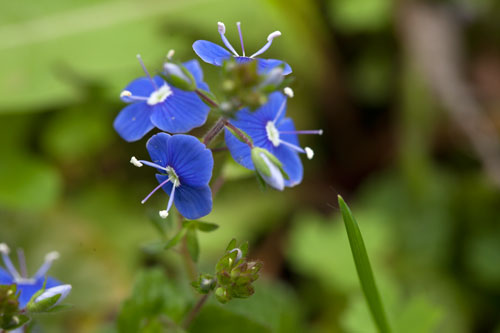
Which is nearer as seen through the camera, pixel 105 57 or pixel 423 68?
pixel 105 57

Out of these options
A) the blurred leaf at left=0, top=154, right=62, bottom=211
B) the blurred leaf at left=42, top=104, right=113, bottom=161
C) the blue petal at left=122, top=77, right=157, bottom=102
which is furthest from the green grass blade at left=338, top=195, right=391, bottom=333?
the blurred leaf at left=42, top=104, right=113, bottom=161

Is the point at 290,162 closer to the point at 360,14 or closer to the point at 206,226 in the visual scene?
the point at 206,226

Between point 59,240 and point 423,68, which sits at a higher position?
point 423,68

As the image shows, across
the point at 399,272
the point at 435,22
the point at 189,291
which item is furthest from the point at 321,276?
the point at 435,22

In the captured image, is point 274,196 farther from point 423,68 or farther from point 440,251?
point 423,68

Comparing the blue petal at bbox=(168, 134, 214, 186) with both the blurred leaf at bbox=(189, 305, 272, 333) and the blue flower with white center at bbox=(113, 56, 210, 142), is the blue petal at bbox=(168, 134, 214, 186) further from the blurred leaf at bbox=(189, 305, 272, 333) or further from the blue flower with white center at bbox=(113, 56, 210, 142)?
the blurred leaf at bbox=(189, 305, 272, 333)

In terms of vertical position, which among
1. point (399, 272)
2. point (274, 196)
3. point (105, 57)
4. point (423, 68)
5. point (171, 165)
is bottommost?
point (399, 272)

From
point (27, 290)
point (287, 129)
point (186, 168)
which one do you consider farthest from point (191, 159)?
point (27, 290)
